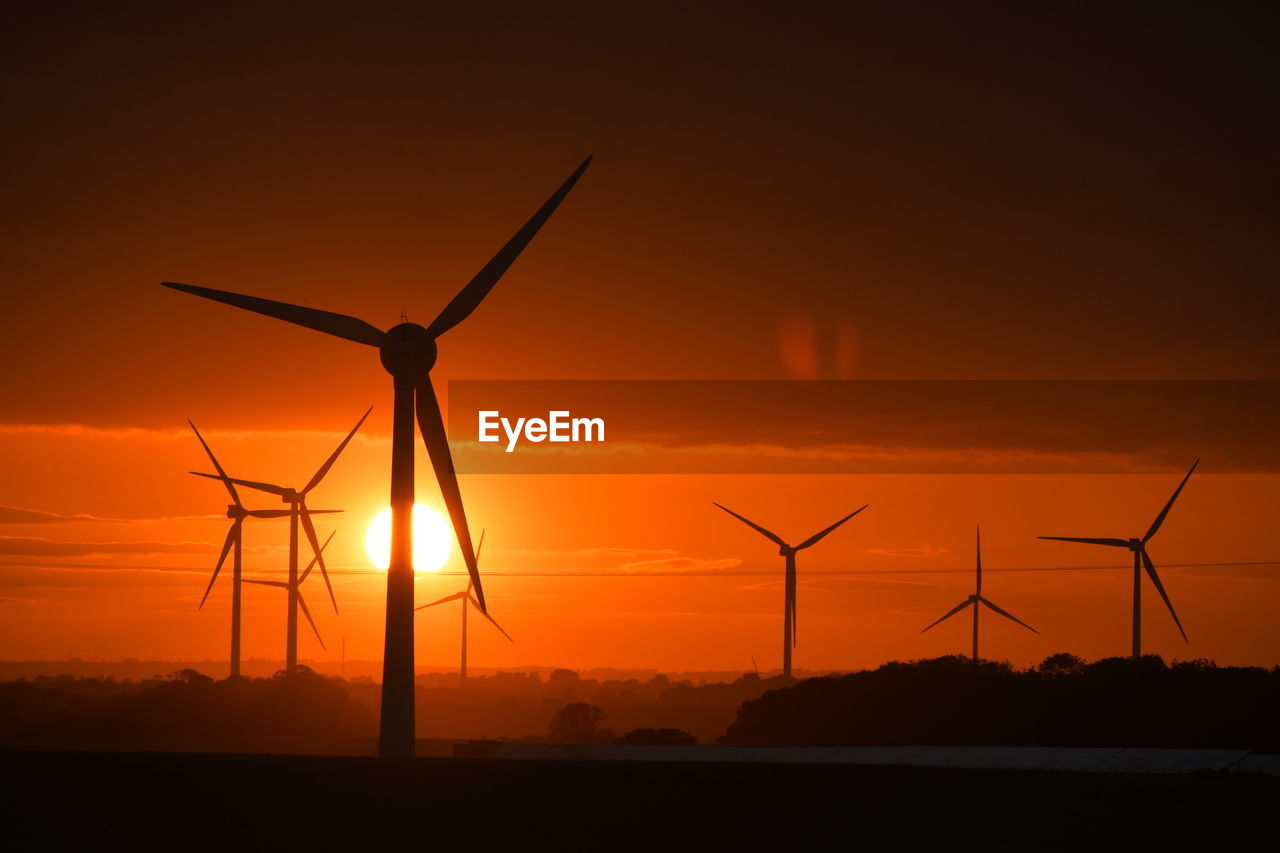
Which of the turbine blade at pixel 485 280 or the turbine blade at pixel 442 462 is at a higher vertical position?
the turbine blade at pixel 485 280

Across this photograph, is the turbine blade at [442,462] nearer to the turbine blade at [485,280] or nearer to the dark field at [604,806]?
the turbine blade at [485,280]

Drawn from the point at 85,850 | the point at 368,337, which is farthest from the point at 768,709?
the point at 85,850

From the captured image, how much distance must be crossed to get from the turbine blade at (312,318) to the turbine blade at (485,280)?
3.50 meters

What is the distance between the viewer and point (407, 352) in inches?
3568

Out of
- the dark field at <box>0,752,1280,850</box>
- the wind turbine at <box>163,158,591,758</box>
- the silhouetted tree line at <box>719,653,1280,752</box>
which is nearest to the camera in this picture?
the dark field at <box>0,752,1280,850</box>

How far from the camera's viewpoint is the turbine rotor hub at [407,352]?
297 ft

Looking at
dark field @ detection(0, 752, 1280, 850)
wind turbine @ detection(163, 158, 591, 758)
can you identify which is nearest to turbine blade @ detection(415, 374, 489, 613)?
wind turbine @ detection(163, 158, 591, 758)

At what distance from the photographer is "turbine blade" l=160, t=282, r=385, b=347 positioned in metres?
92.9

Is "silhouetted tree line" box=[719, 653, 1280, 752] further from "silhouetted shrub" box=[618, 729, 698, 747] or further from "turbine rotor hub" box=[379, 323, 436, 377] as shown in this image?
"turbine rotor hub" box=[379, 323, 436, 377]

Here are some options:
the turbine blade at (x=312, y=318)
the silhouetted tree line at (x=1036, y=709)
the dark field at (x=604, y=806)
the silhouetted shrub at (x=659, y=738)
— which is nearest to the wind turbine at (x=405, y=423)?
the turbine blade at (x=312, y=318)

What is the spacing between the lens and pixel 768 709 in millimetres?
194750

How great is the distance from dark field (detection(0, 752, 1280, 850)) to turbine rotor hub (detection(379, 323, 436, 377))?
80.3 ft

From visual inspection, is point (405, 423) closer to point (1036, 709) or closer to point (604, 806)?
point (604, 806)

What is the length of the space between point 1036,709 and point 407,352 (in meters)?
114
